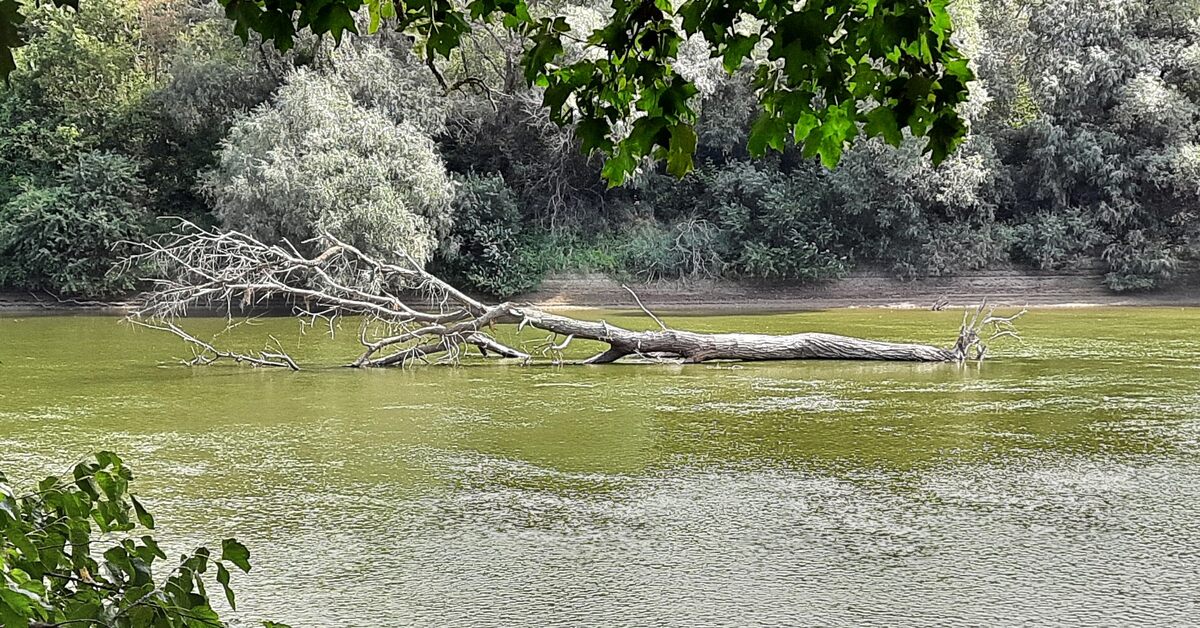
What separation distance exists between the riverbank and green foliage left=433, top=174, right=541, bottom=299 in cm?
42

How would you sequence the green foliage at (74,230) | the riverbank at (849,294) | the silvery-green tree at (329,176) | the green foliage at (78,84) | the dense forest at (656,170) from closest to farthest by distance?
1. the silvery-green tree at (329,176)
2. the green foliage at (74,230)
3. the dense forest at (656,170)
4. the riverbank at (849,294)
5. the green foliage at (78,84)

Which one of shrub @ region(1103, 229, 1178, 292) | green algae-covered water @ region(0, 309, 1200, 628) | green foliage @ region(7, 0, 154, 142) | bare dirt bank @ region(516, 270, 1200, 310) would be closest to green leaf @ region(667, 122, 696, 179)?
green algae-covered water @ region(0, 309, 1200, 628)

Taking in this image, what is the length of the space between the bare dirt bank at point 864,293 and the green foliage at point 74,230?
700 cm

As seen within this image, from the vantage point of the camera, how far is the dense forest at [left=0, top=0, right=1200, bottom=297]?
21656 mm

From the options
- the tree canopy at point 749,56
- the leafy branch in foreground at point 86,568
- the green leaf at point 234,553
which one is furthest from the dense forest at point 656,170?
the green leaf at point 234,553

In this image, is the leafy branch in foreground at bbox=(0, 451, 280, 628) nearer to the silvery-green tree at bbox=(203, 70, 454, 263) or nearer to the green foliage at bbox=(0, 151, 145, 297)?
the silvery-green tree at bbox=(203, 70, 454, 263)

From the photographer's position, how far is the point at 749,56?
1.79m

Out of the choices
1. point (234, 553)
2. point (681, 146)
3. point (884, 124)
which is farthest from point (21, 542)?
point (884, 124)

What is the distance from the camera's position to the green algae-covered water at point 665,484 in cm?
421

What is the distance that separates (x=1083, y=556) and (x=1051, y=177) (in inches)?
783

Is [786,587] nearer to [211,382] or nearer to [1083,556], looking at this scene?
[1083,556]

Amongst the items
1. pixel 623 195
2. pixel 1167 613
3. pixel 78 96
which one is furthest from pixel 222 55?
pixel 1167 613

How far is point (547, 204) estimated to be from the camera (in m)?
24.6

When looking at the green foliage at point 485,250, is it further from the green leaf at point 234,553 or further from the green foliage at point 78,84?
the green leaf at point 234,553
